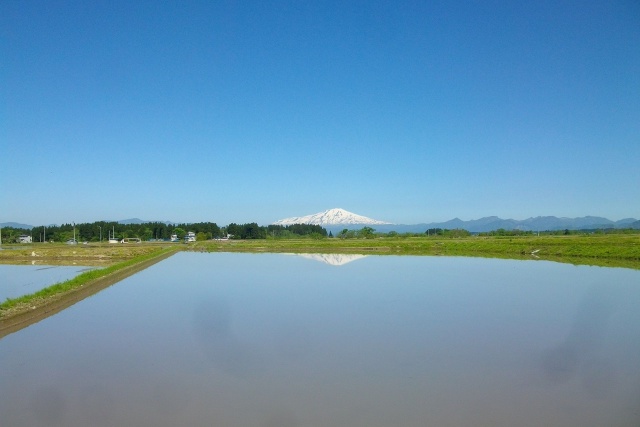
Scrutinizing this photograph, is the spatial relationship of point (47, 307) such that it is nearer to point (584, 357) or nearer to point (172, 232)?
point (584, 357)

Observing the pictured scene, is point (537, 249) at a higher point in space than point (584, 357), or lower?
higher

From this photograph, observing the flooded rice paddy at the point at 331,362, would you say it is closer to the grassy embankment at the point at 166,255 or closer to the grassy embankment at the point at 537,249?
the grassy embankment at the point at 166,255

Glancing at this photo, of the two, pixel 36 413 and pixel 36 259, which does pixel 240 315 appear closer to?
pixel 36 413

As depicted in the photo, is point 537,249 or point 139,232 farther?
point 139,232

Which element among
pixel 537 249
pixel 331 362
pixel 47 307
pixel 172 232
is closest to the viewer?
pixel 331 362

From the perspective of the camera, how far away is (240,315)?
25.8 ft

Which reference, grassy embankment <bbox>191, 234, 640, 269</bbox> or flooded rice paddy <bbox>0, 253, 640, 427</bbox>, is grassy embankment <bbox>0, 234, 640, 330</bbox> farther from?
flooded rice paddy <bbox>0, 253, 640, 427</bbox>

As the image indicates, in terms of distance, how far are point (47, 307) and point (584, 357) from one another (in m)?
9.17

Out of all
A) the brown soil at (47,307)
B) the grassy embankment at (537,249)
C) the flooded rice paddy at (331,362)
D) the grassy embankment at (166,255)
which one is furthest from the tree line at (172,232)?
the flooded rice paddy at (331,362)

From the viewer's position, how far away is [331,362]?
5.04 metres

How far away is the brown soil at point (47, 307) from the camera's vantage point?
7.44 metres

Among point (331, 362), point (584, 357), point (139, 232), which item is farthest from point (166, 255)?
point (139, 232)

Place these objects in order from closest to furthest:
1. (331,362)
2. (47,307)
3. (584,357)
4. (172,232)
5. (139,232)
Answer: (331,362) < (584,357) < (47,307) < (139,232) < (172,232)

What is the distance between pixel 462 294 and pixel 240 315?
5.11 meters
